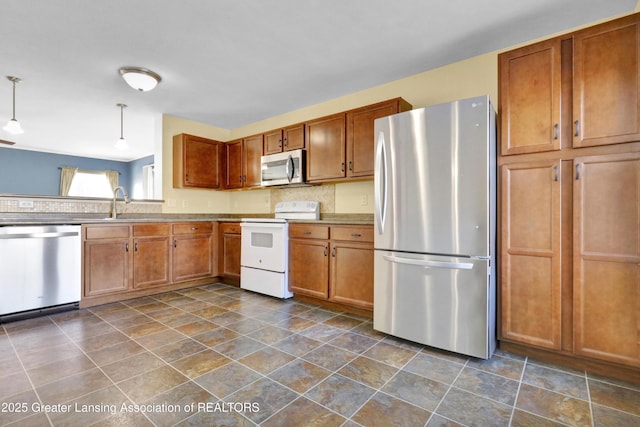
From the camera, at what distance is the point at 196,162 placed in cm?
441

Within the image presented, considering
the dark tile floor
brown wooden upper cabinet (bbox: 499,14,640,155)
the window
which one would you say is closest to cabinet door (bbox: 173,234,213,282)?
the dark tile floor

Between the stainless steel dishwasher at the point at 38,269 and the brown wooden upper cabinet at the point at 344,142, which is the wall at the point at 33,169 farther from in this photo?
the brown wooden upper cabinet at the point at 344,142

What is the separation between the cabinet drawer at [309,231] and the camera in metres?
3.22

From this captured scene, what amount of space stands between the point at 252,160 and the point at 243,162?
7.7 inches

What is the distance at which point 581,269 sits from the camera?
1914 millimetres

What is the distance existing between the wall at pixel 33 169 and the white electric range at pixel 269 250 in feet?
16.6

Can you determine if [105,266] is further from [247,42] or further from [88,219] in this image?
[247,42]

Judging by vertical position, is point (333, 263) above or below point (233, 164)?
below

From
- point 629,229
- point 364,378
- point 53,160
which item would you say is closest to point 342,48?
point 629,229

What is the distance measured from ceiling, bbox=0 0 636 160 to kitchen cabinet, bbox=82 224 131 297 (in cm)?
158

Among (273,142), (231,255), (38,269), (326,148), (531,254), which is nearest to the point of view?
(531,254)

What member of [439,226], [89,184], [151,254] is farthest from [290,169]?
[89,184]

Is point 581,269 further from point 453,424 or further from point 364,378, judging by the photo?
point 364,378

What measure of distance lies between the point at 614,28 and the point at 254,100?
127 inches
